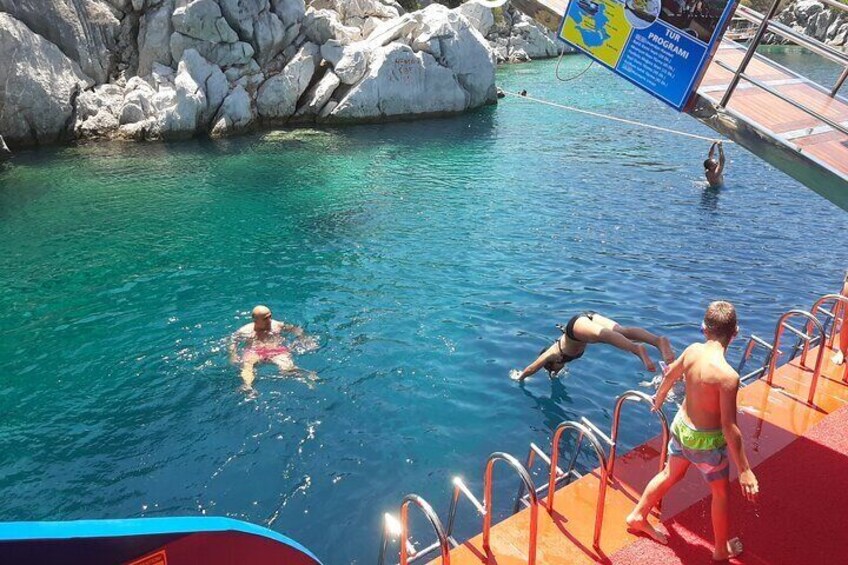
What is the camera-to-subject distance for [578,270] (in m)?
15.0

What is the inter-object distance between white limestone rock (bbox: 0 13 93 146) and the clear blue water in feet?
7.71

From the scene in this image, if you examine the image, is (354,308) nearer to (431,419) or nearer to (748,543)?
(431,419)

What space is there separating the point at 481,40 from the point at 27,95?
23.6m

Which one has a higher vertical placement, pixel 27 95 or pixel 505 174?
pixel 505 174

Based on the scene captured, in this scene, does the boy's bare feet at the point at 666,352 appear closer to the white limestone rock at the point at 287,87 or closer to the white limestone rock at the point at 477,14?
the white limestone rock at the point at 287,87

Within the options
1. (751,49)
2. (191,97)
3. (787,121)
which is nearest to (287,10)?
(191,97)

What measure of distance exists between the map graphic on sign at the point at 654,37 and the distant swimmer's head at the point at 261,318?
6.64 metres

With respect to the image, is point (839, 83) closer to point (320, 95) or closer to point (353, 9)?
point (320, 95)

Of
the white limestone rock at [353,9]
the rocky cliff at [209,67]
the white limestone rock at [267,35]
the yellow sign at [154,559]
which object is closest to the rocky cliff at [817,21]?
the white limestone rock at [353,9]

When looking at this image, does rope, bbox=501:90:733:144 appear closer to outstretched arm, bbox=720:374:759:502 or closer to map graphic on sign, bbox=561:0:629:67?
map graphic on sign, bbox=561:0:629:67

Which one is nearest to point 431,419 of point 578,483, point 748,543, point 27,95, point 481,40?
point 578,483

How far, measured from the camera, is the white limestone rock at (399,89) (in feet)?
108

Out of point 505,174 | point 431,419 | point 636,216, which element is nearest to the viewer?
point 431,419

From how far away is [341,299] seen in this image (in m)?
13.7
